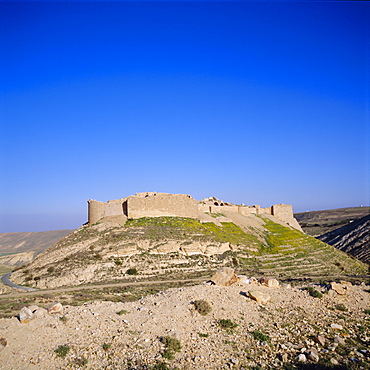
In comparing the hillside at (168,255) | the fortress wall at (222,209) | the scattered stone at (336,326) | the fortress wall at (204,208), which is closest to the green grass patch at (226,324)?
the scattered stone at (336,326)

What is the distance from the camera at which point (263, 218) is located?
52.1 m

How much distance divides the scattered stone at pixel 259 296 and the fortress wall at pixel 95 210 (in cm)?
2762

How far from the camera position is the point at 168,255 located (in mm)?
32656

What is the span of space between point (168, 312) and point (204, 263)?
2048 cm

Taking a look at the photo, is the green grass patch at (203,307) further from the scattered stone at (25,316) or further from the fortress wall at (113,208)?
the fortress wall at (113,208)

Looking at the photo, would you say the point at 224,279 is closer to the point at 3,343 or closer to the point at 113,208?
the point at 3,343

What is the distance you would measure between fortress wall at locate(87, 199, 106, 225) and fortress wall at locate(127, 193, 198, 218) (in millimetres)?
3491

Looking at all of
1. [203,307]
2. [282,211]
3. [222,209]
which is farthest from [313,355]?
[282,211]

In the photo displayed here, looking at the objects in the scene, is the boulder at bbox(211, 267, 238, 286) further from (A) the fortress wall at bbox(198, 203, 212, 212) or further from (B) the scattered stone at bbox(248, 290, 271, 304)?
(A) the fortress wall at bbox(198, 203, 212, 212)

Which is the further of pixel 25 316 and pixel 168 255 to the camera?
pixel 168 255

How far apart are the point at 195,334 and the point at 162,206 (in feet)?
96.0

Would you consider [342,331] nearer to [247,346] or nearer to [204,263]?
[247,346]

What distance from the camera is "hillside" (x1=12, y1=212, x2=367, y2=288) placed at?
2933 centimetres

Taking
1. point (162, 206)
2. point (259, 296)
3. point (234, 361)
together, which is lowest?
point (234, 361)
